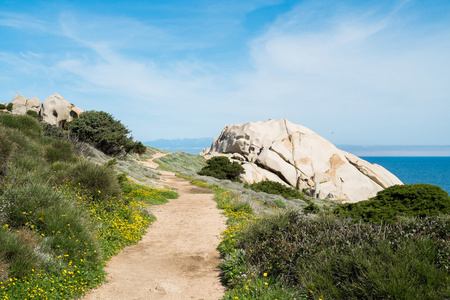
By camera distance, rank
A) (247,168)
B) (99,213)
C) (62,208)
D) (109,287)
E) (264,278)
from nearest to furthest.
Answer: (264,278)
(109,287)
(62,208)
(99,213)
(247,168)

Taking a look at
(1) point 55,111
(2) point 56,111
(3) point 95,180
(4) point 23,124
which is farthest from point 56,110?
(3) point 95,180

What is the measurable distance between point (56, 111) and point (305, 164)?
38.8 m

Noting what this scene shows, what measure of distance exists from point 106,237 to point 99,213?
4.80ft

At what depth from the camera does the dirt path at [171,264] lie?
647cm

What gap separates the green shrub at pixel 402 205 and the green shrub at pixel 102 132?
3061 centimetres

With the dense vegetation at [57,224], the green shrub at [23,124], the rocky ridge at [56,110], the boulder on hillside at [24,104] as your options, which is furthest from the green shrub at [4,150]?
the boulder on hillside at [24,104]

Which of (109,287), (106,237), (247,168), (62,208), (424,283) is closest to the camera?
(424,283)

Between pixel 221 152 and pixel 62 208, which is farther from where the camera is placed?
pixel 221 152

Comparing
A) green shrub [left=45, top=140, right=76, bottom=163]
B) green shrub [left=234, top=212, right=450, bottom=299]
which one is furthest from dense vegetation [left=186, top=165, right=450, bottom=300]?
green shrub [left=45, top=140, right=76, bottom=163]

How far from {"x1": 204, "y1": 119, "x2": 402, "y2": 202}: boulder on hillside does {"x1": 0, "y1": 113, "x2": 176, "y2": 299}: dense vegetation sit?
26869 millimetres

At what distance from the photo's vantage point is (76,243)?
22.9ft

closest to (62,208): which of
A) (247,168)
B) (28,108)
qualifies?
(247,168)

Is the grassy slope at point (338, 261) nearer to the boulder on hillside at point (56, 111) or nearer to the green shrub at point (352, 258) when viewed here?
the green shrub at point (352, 258)

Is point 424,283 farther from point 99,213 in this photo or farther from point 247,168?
point 247,168
